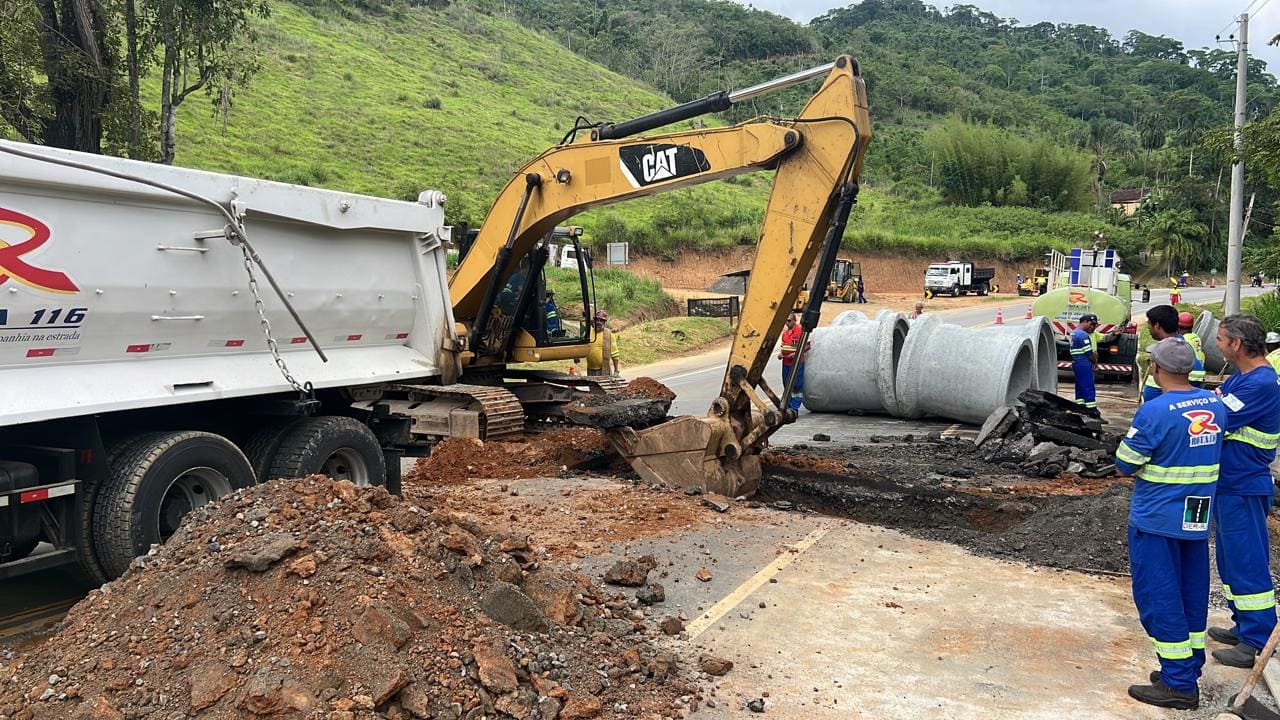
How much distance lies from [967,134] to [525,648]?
76942 millimetres

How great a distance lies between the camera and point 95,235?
5617 mm

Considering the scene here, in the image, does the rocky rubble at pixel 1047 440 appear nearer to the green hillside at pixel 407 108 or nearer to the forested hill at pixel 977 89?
the green hillside at pixel 407 108

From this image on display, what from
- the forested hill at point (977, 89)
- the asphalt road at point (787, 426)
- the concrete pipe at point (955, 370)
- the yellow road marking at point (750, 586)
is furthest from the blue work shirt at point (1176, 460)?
the forested hill at point (977, 89)

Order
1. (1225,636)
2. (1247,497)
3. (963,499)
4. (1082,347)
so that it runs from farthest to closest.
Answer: (1082,347) → (963,499) → (1225,636) → (1247,497)

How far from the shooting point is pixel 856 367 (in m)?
13.6

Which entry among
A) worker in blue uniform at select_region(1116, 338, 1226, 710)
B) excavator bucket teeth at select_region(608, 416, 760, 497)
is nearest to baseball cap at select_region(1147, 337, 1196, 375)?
worker in blue uniform at select_region(1116, 338, 1226, 710)

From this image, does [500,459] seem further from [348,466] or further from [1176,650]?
[1176,650]

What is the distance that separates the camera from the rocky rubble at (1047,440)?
9.92 meters

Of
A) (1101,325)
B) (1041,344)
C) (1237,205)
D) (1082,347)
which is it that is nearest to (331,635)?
(1082,347)

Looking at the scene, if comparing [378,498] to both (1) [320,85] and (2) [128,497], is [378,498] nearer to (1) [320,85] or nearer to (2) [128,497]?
(2) [128,497]

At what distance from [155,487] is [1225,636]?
21.3ft

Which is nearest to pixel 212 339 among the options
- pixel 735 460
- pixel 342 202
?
pixel 342 202

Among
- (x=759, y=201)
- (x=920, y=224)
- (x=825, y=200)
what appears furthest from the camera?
→ (x=920, y=224)

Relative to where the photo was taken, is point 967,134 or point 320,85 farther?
point 967,134
